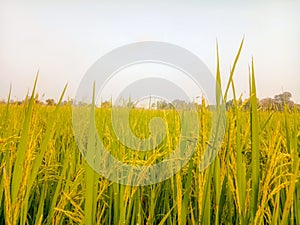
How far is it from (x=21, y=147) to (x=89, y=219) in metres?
0.21

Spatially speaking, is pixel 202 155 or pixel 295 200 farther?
pixel 295 200

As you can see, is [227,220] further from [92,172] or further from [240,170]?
[92,172]

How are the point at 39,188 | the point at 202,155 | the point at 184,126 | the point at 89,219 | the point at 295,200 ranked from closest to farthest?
the point at 89,219, the point at 202,155, the point at 295,200, the point at 184,126, the point at 39,188

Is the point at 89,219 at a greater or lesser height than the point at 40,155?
lesser

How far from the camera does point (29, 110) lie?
0.68 meters

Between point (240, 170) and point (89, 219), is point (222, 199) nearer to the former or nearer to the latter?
point (240, 170)

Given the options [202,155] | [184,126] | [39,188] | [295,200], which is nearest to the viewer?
[202,155]

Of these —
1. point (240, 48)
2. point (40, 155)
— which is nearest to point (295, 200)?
point (240, 48)

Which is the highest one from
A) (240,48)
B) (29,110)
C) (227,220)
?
(240,48)

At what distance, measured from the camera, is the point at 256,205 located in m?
0.62

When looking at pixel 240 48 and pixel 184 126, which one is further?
pixel 184 126

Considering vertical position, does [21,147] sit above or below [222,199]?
above

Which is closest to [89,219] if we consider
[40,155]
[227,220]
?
[40,155]

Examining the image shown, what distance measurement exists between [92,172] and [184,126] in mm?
426
